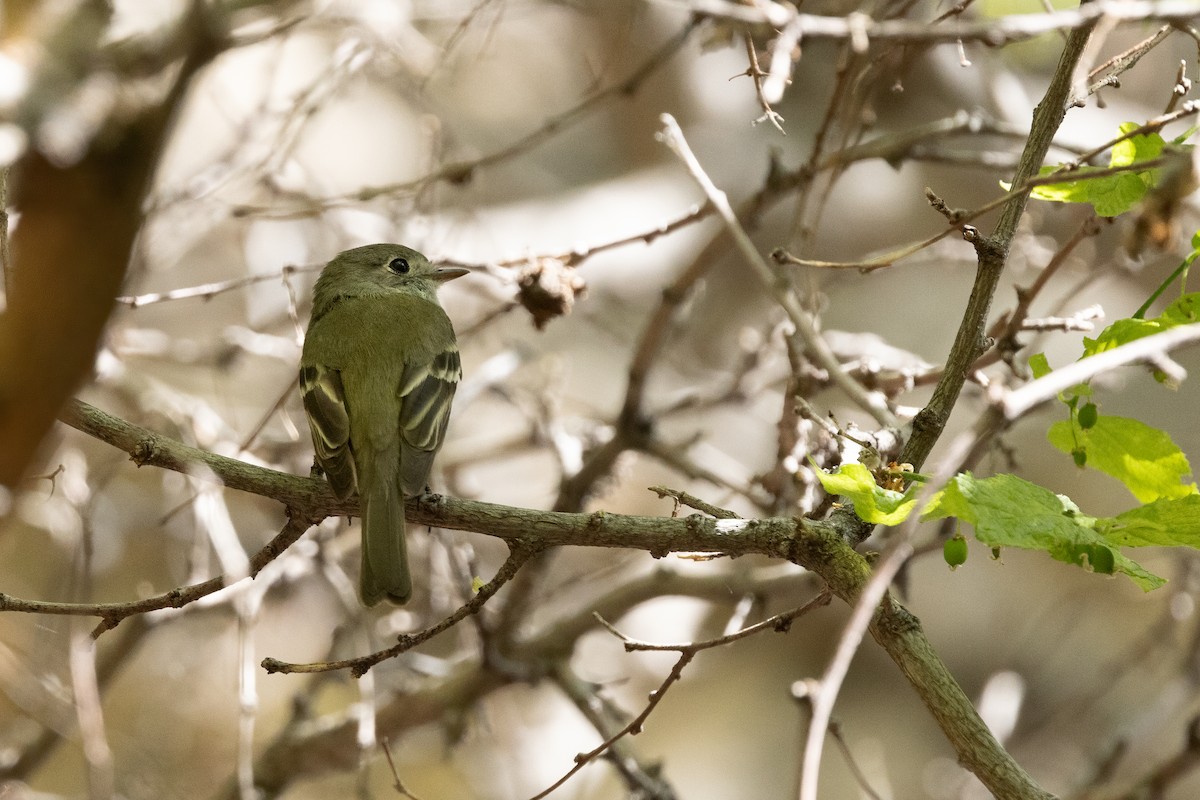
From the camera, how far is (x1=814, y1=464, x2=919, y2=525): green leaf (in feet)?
6.44

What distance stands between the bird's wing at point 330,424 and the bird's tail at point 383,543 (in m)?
0.07

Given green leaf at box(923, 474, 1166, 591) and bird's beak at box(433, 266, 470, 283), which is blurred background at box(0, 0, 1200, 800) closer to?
bird's beak at box(433, 266, 470, 283)

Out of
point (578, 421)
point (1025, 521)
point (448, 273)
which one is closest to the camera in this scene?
point (1025, 521)

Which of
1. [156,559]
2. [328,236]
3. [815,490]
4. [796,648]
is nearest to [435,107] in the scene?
[328,236]

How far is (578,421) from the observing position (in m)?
5.60

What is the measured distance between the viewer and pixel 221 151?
19.1ft

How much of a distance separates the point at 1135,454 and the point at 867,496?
67 centimetres

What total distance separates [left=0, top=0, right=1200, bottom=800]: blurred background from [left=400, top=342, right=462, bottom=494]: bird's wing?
0.58 feet

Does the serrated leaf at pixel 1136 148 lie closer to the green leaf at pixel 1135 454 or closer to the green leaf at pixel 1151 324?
the green leaf at pixel 1151 324

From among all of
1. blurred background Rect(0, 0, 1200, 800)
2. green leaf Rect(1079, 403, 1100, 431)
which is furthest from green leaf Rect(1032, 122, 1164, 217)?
blurred background Rect(0, 0, 1200, 800)

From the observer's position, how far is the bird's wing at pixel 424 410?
3.51 meters

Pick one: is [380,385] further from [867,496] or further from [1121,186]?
[1121,186]

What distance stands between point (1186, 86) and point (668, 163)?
531 cm

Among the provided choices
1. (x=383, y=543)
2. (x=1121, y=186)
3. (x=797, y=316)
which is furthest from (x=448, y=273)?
(x=1121, y=186)
